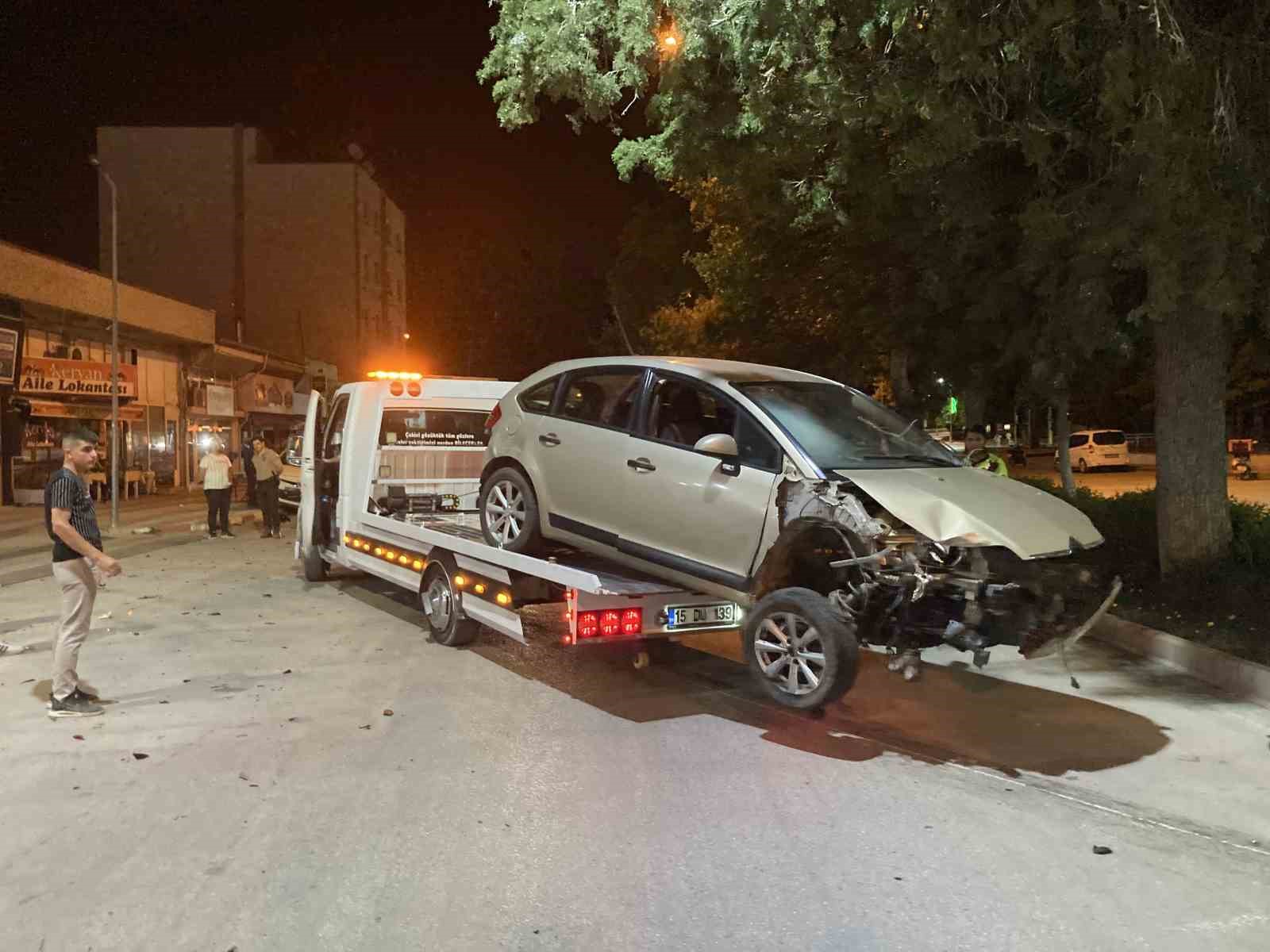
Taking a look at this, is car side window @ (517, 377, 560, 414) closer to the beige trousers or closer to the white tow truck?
the white tow truck

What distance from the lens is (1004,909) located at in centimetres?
400

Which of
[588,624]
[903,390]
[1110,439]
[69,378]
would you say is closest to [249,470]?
[69,378]

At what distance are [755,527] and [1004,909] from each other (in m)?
2.71

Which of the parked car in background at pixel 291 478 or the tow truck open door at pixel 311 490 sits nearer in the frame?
the tow truck open door at pixel 311 490

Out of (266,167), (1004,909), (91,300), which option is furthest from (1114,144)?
(266,167)

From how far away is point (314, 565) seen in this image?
Result: 1220cm

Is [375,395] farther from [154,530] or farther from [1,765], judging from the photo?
[154,530]

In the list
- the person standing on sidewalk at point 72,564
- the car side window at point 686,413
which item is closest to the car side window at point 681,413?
the car side window at point 686,413

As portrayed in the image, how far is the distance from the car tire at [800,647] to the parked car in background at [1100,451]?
3651 cm

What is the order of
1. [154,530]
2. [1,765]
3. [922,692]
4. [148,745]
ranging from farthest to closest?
[154,530] → [922,692] → [148,745] → [1,765]

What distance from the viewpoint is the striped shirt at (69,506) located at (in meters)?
6.62

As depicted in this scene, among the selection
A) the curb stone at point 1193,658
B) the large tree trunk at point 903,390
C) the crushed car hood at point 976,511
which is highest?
the large tree trunk at point 903,390

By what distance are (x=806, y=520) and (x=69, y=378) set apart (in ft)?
82.8

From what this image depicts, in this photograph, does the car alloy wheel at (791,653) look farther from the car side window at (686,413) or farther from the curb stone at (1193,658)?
the curb stone at (1193,658)
